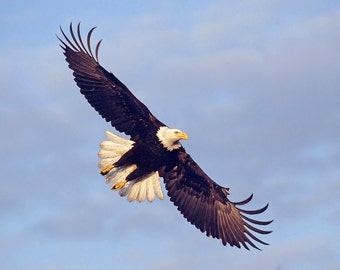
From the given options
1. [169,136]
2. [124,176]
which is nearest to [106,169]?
[124,176]

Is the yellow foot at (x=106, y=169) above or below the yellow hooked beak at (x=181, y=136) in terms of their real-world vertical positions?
below

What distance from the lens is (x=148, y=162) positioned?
25.2 metres

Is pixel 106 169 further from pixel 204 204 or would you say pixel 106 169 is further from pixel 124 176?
pixel 204 204

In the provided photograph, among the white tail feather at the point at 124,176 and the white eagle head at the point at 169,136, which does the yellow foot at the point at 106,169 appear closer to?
the white tail feather at the point at 124,176

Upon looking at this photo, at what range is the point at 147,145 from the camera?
82.5ft

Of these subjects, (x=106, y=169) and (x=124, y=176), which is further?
(x=124, y=176)

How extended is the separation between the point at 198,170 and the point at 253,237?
5.34 ft

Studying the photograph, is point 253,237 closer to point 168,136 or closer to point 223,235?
point 223,235

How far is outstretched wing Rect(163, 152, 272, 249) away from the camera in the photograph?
25.8m

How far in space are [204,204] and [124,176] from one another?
1.69 meters

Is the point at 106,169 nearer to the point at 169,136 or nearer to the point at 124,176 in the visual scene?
the point at 124,176

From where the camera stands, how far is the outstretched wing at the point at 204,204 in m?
25.8

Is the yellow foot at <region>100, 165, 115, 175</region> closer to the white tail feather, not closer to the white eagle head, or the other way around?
the white tail feather

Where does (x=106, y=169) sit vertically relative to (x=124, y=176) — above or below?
below
